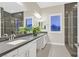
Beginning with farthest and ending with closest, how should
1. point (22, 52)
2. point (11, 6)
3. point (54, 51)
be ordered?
point (54, 51)
point (11, 6)
point (22, 52)

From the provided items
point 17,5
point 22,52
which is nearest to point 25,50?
point 22,52

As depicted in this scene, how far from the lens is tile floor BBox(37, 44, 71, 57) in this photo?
276 centimetres

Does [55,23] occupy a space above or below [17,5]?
below

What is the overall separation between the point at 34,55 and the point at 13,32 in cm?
74

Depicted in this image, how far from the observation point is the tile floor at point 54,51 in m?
2.76

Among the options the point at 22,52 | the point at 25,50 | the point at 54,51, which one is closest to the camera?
the point at 22,52

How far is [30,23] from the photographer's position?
2.84 metres

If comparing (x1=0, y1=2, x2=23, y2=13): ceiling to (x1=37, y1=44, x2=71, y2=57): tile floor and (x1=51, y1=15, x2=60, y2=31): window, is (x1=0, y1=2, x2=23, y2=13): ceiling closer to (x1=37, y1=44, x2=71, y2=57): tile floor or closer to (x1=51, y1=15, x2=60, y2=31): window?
(x1=51, y1=15, x2=60, y2=31): window

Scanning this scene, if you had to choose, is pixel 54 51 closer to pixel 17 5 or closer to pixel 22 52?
pixel 22 52

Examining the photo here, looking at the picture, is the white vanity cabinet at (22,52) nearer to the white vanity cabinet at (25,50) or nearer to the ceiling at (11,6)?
the white vanity cabinet at (25,50)

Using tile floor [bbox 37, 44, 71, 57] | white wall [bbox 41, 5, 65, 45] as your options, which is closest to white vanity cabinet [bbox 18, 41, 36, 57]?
tile floor [bbox 37, 44, 71, 57]

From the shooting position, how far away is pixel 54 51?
9.19 feet

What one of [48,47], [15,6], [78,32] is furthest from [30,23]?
[78,32]

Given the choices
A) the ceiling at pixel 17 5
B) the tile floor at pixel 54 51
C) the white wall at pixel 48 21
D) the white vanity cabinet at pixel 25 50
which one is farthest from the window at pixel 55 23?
the white vanity cabinet at pixel 25 50
